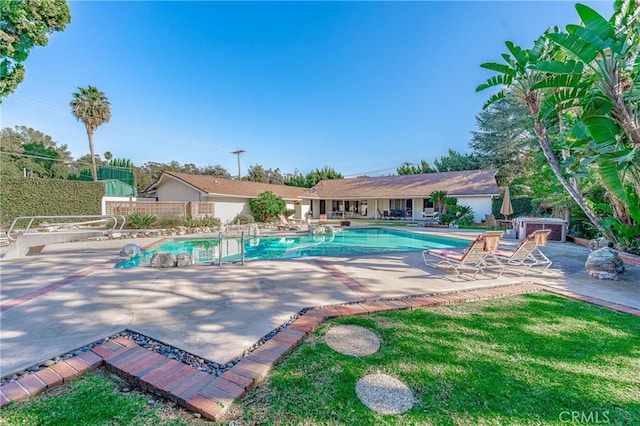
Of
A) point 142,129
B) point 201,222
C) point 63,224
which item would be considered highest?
point 142,129

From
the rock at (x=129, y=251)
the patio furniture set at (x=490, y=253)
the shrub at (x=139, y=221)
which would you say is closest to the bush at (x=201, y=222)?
the shrub at (x=139, y=221)

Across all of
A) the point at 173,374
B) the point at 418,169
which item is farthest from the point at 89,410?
the point at 418,169

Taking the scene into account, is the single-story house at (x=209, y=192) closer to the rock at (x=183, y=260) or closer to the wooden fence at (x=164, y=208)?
the wooden fence at (x=164, y=208)

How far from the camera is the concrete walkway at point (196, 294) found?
3430 millimetres

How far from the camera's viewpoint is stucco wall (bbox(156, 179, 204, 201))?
886 inches

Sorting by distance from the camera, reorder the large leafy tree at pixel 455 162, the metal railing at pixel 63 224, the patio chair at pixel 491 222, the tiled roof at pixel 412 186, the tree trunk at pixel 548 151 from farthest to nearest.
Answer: the large leafy tree at pixel 455 162 < the tiled roof at pixel 412 186 < the patio chair at pixel 491 222 < the metal railing at pixel 63 224 < the tree trunk at pixel 548 151

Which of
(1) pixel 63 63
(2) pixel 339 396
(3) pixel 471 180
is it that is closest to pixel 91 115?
(1) pixel 63 63

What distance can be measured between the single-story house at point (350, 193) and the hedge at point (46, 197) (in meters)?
5.04

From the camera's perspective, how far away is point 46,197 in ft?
60.8

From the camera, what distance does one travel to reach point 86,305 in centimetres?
455

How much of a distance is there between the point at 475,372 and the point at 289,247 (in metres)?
11.4

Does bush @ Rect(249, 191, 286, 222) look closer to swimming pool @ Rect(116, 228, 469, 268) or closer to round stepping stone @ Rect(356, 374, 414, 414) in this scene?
swimming pool @ Rect(116, 228, 469, 268)

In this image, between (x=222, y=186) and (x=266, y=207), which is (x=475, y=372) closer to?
(x=266, y=207)

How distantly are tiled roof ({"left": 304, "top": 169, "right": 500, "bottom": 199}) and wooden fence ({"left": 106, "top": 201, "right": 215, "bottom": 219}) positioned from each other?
13636mm
